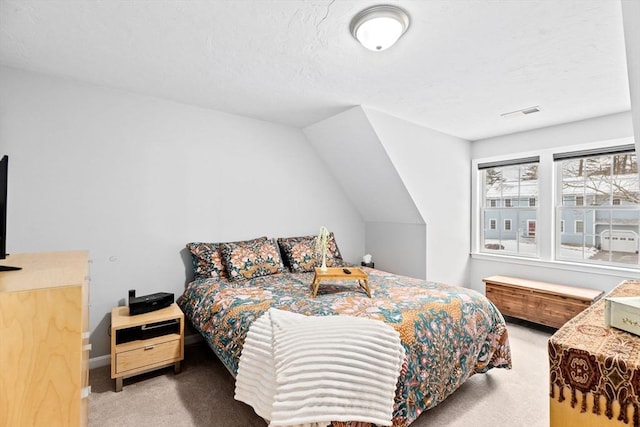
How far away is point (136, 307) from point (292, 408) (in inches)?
67.2

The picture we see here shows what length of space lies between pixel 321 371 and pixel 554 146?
392cm

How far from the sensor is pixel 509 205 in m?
4.19

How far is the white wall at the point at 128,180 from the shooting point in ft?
7.78

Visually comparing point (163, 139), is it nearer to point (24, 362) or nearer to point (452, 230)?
point (24, 362)

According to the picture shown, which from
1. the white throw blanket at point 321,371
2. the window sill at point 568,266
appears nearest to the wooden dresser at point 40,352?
the white throw blanket at point 321,371

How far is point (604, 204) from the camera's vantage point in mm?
3443

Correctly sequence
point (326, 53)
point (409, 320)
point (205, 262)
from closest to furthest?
point (409, 320) → point (326, 53) → point (205, 262)

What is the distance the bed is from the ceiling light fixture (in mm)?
1699

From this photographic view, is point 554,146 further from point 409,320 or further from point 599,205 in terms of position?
point 409,320

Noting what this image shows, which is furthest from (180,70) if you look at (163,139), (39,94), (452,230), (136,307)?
(452,230)

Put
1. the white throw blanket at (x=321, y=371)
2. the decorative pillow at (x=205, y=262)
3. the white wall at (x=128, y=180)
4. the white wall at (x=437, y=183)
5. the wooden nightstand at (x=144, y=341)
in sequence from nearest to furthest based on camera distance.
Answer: the white throw blanket at (x=321, y=371), the wooden nightstand at (x=144, y=341), the white wall at (x=128, y=180), the decorative pillow at (x=205, y=262), the white wall at (x=437, y=183)

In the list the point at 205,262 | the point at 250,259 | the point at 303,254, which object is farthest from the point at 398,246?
the point at 205,262

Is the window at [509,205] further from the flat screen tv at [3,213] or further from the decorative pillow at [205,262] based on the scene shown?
the flat screen tv at [3,213]

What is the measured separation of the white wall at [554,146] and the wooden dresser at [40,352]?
4.50 m
